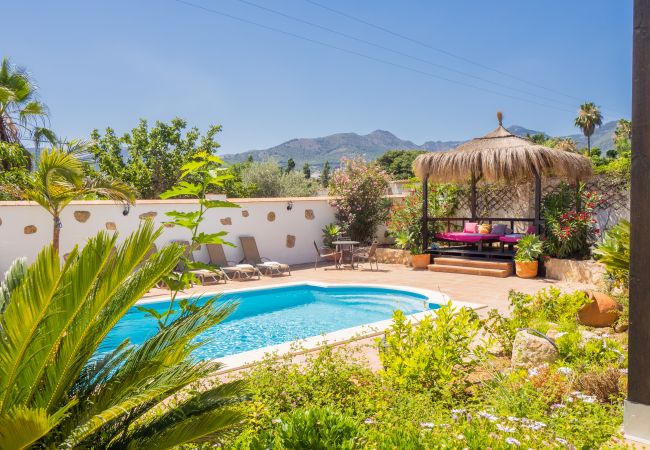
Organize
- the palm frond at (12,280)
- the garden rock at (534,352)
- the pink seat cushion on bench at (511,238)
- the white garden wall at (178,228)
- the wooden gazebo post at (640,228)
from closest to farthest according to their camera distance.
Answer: the palm frond at (12,280)
the wooden gazebo post at (640,228)
the garden rock at (534,352)
the white garden wall at (178,228)
the pink seat cushion on bench at (511,238)

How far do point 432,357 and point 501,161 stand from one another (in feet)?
27.7

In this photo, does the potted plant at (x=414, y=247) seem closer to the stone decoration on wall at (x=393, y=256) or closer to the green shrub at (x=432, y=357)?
the stone decoration on wall at (x=393, y=256)

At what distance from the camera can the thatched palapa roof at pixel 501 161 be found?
11219mm

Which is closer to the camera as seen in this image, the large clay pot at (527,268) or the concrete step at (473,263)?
the large clay pot at (527,268)

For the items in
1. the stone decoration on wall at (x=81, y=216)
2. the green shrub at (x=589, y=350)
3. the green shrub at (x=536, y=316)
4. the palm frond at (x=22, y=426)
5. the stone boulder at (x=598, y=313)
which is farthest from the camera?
the stone decoration on wall at (x=81, y=216)

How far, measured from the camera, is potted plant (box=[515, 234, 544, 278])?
10812mm

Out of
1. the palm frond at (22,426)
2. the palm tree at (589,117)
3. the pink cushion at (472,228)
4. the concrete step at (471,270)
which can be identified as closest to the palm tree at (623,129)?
the palm tree at (589,117)

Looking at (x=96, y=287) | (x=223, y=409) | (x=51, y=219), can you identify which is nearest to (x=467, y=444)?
(x=223, y=409)

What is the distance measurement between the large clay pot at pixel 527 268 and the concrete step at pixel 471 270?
39 centimetres

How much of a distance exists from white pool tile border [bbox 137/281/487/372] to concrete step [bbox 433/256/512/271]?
2.69m

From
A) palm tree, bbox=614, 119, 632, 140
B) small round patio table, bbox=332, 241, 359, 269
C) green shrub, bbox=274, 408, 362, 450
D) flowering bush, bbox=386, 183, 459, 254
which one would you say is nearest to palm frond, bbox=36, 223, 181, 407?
green shrub, bbox=274, 408, 362, 450

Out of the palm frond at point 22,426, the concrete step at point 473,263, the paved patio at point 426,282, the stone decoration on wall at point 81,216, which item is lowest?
the paved patio at point 426,282

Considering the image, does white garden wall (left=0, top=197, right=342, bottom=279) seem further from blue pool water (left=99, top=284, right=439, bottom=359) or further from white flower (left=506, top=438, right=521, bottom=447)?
white flower (left=506, top=438, right=521, bottom=447)

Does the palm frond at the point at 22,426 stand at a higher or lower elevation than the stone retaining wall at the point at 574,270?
higher
